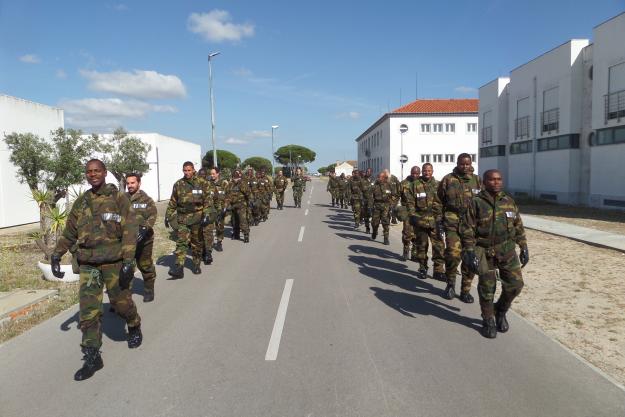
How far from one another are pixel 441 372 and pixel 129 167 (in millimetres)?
17920

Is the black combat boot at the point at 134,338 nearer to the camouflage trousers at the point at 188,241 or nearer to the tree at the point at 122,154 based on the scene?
the camouflage trousers at the point at 188,241

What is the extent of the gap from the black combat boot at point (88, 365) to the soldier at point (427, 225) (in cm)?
542

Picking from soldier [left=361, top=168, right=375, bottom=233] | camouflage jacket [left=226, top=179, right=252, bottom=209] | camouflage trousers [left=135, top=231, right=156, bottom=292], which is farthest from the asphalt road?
soldier [left=361, top=168, right=375, bottom=233]

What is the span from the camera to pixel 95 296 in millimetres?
4250

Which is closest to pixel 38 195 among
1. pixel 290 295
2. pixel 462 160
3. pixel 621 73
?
pixel 290 295

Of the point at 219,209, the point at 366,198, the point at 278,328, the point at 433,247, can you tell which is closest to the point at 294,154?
the point at 366,198

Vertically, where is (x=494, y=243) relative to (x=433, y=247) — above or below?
above

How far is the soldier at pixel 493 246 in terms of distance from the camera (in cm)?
500

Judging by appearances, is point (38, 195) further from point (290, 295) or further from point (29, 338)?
point (290, 295)

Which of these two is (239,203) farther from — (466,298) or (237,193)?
(466,298)

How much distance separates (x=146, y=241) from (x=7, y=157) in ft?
44.2

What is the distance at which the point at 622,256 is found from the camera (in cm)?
959

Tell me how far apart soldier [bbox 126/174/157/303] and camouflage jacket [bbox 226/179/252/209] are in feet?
17.5

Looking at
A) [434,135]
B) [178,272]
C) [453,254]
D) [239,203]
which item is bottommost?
[178,272]
